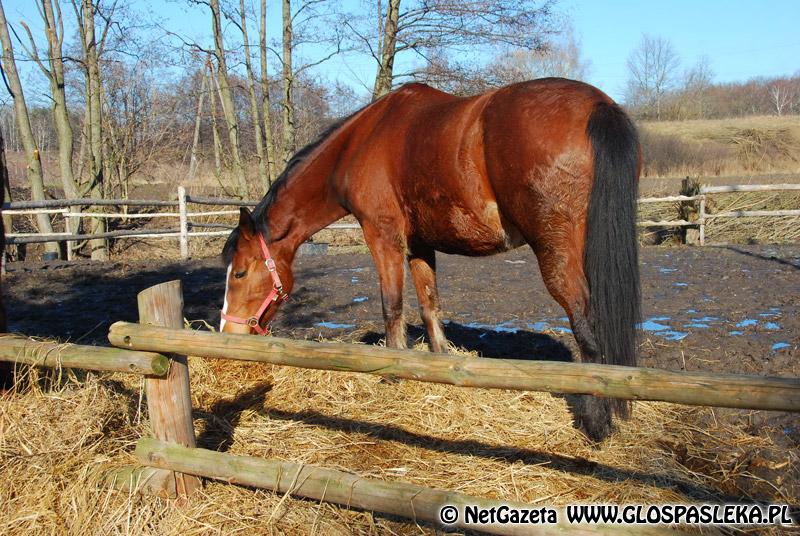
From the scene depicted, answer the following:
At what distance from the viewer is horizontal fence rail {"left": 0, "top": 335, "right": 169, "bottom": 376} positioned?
2.61m

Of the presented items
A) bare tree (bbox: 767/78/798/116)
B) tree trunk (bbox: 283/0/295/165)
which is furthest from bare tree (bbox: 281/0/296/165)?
bare tree (bbox: 767/78/798/116)

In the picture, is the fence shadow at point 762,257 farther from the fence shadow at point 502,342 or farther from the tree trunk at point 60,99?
the tree trunk at point 60,99

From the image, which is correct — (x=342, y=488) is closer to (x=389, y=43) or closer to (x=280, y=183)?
(x=280, y=183)

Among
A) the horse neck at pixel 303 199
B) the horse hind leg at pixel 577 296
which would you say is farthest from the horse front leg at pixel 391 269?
the horse hind leg at pixel 577 296

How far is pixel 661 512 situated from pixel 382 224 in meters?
2.46

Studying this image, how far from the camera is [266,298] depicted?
4.48 metres

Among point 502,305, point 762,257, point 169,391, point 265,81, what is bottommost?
point 502,305

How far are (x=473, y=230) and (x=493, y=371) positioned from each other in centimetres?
159

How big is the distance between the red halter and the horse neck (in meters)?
0.15

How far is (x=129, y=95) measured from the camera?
640 inches

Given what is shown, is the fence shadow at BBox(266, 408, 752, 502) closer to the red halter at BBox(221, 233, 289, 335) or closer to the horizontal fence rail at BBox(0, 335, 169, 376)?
the red halter at BBox(221, 233, 289, 335)

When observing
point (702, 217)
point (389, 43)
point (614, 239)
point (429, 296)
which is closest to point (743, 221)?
point (702, 217)

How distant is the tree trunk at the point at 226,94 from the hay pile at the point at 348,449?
45.1 ft

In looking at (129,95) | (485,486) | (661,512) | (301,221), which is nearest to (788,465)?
(661,512)
